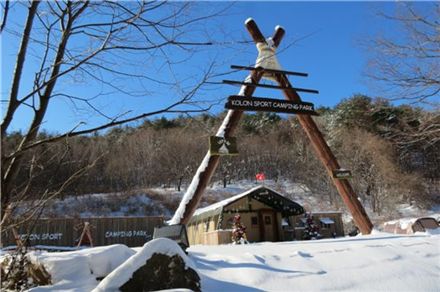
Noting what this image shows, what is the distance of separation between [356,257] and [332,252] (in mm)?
401

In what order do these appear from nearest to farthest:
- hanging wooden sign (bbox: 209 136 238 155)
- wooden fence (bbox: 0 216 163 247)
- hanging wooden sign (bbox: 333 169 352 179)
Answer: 1. hanging wooden sign (bbox: 209 136 238 155)
2. hanging wooden sign (bbox: 333 169 352 179)
3. wooden fence (bbox: 0 216 163 247)

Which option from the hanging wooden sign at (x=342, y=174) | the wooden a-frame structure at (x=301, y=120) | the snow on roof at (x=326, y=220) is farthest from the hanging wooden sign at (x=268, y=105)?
the snow on roof at (x=326, y=220)

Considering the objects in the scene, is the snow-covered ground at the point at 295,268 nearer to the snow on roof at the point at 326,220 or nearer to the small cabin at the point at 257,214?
the small cabin at the point at 257,214

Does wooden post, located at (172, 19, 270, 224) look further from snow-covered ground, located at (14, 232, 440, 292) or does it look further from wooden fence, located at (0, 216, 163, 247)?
wooden fence, located at (0, 216, 163, 247)

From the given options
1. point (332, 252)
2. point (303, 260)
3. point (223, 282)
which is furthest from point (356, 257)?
point (223, 282)

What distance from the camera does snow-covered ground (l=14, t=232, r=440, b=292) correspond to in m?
4.75

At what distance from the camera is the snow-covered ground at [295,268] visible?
187 inches

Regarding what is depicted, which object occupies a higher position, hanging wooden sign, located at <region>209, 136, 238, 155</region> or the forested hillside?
the forested hillside

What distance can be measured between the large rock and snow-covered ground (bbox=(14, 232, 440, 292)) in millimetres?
415

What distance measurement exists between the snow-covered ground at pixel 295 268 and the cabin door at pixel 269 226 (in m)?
11.9

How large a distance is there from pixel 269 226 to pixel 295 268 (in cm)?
1328

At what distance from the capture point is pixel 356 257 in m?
5.98

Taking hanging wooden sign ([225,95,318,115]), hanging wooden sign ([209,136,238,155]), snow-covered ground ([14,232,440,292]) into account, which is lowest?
snow-covered ground ([14,232,440,292])

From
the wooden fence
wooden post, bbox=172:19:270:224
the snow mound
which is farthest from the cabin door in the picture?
the snow mound
